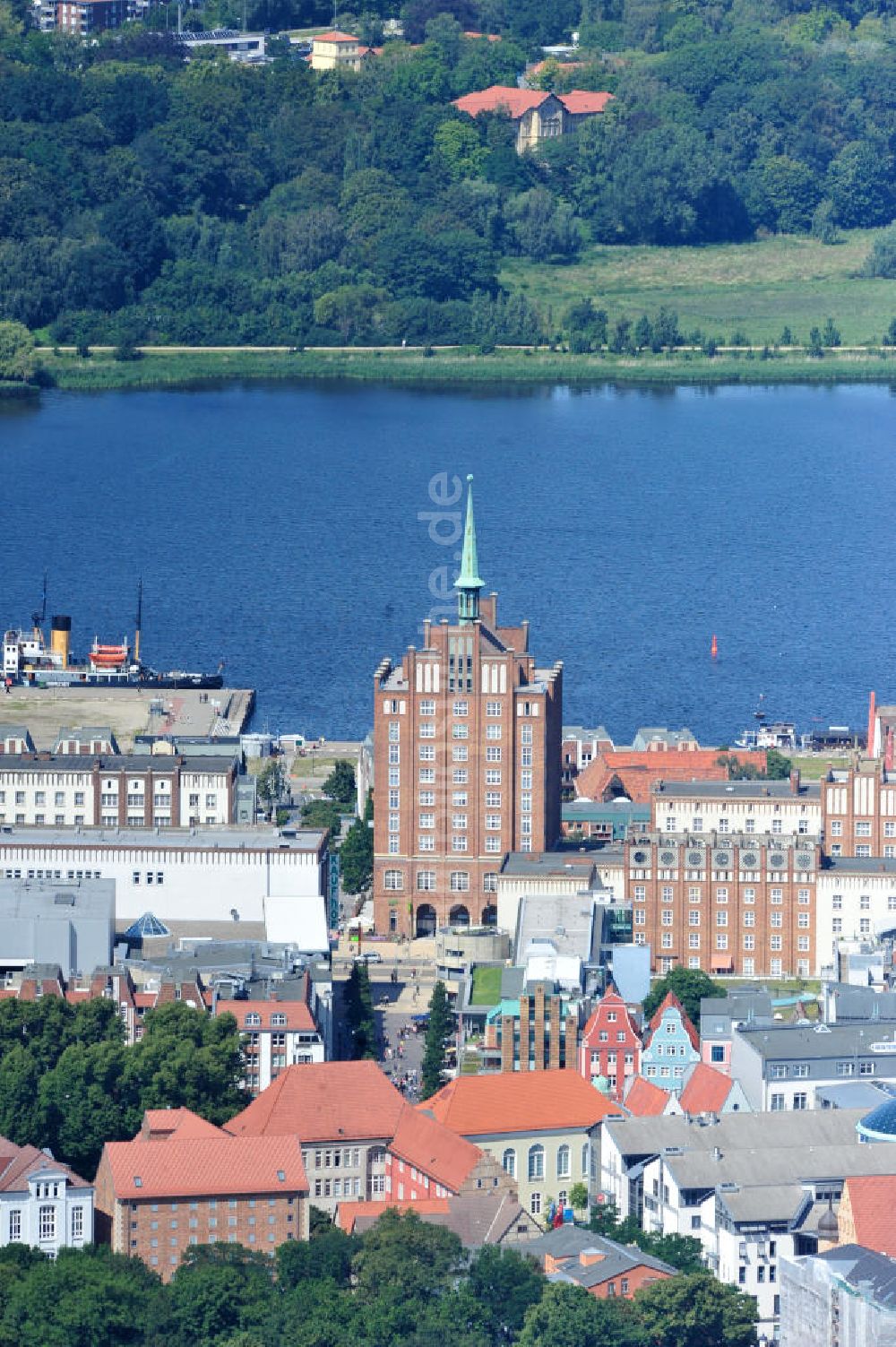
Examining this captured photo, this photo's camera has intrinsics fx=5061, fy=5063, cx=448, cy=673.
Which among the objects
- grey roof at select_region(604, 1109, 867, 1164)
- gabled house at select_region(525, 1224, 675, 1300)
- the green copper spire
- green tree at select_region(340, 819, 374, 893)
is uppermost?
the green copper spire

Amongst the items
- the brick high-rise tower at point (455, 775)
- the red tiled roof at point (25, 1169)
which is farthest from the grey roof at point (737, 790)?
the red tiled roof at point (25, 1169)

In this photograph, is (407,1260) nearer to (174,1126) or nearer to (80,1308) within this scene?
(80,1308)

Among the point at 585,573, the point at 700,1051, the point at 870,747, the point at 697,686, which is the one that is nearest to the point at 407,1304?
the point at 700,1051

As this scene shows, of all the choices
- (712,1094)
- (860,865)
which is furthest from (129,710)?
(712,1094)

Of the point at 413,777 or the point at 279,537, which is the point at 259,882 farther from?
the point at 279,537

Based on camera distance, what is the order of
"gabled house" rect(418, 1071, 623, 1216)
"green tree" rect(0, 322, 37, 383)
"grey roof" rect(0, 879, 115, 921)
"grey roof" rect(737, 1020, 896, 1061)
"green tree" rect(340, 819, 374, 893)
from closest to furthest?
"gabled house" rect(418, 1071, 623, 1216) < "grey roof" rect(737, 1020, 896, 1061) < "grey roof" rect(0, 879, 115, 921) < "green tree" rect(340, 819, 374, 893) < "green tree" rect(0, 322, 37, 383)

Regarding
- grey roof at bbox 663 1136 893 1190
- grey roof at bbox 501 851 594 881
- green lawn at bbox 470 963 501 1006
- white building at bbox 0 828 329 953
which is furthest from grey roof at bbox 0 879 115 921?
grey roof at bbox 663 1136 893 1190

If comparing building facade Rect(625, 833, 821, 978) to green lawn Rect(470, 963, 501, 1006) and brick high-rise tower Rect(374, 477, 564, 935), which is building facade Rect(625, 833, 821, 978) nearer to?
green lawn Rect(470, 963, 501, 1006)
